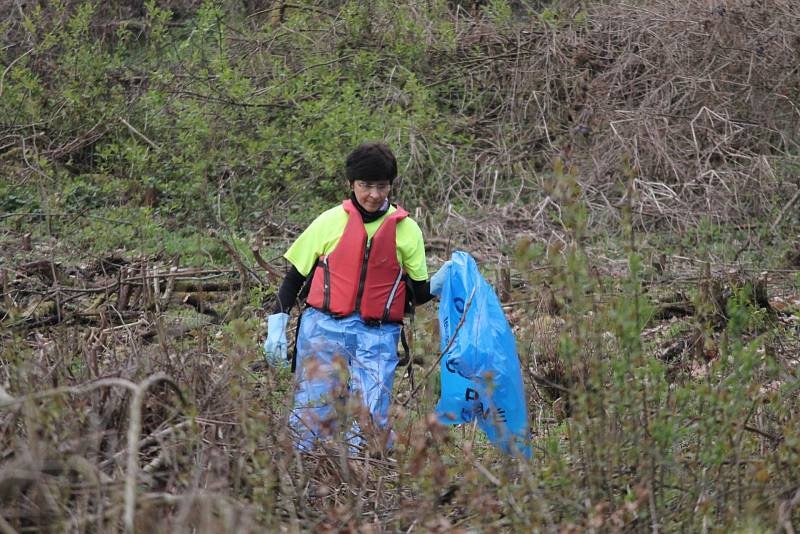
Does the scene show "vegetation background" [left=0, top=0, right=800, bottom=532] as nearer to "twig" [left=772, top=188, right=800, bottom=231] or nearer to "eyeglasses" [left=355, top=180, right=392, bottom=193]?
"twig" [left=772, top=188, right=800, bottom=231]

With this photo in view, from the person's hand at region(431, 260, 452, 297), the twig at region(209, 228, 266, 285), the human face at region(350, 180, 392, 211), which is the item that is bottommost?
the twig at region(209, 228, 266, 285)

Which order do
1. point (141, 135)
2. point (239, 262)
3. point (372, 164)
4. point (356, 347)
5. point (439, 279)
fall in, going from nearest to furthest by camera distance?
point (372, 164) → point (356, 347) → point (439, 279) → point (239, 262) → point (141, 135)

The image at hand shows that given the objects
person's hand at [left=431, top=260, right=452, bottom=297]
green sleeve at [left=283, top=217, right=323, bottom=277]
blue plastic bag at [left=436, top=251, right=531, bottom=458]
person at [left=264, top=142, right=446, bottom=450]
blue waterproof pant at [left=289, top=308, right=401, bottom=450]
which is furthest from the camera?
person's hand at [left=431, top=260, right=452, bottom=297]

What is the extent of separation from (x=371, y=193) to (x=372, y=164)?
0.48 feet

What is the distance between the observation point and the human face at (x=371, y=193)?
207 inches

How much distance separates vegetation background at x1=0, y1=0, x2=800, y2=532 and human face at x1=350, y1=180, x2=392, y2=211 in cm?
82

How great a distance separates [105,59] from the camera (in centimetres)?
1250

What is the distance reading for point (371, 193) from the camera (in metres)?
5.26

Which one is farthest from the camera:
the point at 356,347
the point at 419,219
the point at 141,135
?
the point at 141,135

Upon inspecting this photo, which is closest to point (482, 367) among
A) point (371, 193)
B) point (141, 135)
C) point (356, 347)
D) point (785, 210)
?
point (356, 347)

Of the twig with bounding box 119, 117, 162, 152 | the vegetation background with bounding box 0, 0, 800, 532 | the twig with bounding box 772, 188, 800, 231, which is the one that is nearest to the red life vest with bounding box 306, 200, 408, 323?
the vegetation background with bounding box 0, 0, 800, 532

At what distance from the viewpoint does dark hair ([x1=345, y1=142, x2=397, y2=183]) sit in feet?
17.0

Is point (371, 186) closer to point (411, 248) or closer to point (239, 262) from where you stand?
point (411, 248)

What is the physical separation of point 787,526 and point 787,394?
164cm
